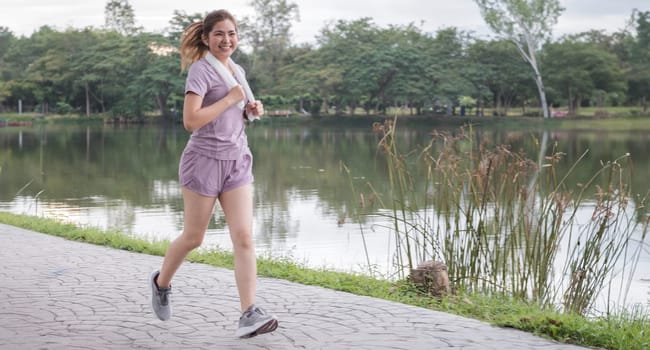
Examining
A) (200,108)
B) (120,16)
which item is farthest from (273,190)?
(120,16)

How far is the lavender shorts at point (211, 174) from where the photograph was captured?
11.9 feet

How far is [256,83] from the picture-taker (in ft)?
162

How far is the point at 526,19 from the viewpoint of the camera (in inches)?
1703

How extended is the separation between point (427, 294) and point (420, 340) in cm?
119

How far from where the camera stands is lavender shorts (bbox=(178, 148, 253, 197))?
3.62 metres

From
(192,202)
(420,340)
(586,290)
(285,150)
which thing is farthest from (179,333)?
(285,150)

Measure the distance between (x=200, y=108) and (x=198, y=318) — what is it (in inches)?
42.3

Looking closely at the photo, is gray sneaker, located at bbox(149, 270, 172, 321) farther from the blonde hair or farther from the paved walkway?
the blonde hair

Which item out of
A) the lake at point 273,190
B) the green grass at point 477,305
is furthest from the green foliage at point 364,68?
the green grass at point 477,305

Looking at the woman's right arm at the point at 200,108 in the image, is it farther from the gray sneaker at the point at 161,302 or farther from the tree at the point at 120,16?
the tree at the point at 120,16

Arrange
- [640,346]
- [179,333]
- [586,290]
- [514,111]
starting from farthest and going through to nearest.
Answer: [514,111] < [586,290] < [179,333] < [640,346]

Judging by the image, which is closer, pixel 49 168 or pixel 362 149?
pixel 49 168

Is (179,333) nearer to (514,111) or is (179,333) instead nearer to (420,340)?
(420,340)

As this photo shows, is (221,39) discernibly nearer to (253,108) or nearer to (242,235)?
(253,108)
